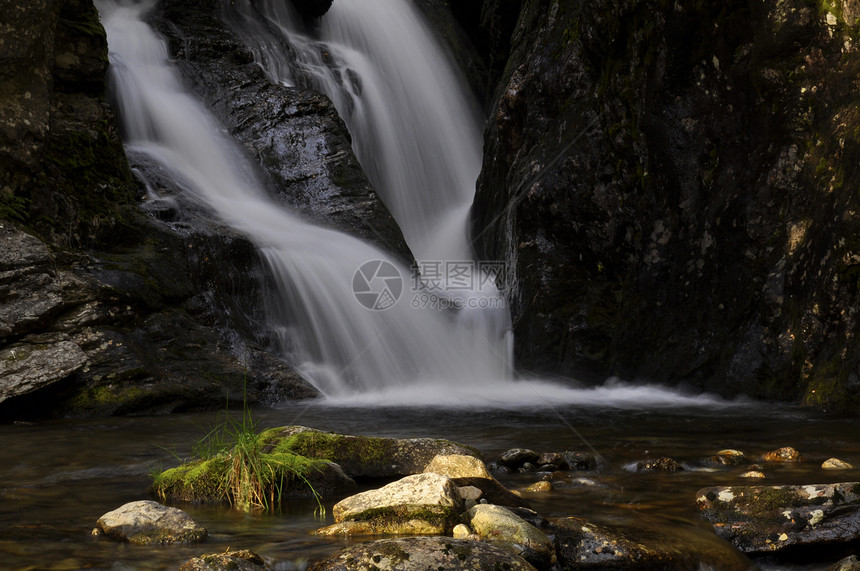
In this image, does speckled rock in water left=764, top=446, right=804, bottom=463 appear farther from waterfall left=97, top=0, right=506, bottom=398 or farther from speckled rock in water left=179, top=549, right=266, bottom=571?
waterfall left=97, top=0, right=506, bottom=398

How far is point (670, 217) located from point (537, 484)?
579cm

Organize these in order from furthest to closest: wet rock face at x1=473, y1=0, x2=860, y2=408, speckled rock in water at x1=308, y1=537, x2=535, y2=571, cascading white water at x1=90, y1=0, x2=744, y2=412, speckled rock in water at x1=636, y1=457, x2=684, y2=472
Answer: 1. cascading white water at x1=90, y1=0, x2=744, y2=412
2. wet rock face at x1=473, y1=0, x2=860, y2=408
3. speckled rock in water at x1=636, y1=457, x2=684, y2=472
4. speckled rock in water at x1=308, y1=537, x2=535, y2=571

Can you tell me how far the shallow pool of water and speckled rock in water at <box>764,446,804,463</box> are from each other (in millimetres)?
138

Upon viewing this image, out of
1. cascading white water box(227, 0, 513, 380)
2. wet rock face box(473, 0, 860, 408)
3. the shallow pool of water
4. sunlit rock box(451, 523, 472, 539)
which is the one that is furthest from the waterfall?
sunlit rock box(451, 523, 472, 539)

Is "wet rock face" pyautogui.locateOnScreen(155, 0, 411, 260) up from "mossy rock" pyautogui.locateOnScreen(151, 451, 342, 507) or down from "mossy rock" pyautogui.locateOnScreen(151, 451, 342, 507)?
up

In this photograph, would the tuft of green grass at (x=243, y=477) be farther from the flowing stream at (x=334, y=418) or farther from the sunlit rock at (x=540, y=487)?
the sunlit rock at (x=540, y=487)

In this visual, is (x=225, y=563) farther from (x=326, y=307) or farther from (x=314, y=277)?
(x=314, y=277)

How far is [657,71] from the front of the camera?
891cm

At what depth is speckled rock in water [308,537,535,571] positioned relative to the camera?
2.44 m

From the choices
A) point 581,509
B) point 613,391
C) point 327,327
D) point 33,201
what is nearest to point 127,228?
point 33,201

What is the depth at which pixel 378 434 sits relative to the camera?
20.1 feet

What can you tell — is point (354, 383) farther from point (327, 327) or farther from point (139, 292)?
point (139, 292)

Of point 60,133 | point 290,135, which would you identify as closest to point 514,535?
point 60,133

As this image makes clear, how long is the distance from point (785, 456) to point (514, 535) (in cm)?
255
